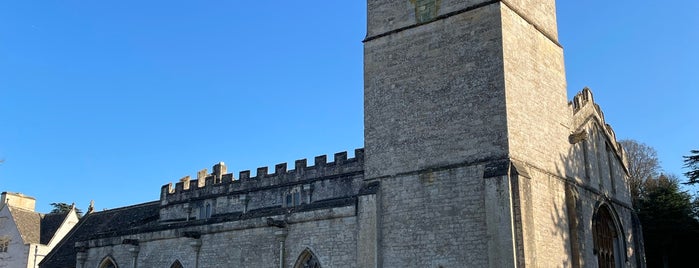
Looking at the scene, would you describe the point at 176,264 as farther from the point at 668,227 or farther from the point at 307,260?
the point at 668,227

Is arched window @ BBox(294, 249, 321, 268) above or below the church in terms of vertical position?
below

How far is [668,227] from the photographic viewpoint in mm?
32906

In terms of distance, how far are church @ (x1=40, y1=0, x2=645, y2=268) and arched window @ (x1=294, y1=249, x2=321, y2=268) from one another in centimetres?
9

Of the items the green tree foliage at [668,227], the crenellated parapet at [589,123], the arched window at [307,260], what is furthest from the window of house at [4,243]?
the green tree foliage at [668,227]

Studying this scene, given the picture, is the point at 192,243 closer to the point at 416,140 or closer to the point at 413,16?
the point at 416,140

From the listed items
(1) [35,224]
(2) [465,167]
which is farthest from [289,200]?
(1) [35,224]

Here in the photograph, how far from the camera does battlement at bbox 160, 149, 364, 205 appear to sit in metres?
32.1

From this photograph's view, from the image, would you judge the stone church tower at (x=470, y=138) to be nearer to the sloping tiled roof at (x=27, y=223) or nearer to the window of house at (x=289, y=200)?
the window of house at (x=289, y=200)

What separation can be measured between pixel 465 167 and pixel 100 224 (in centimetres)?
3234

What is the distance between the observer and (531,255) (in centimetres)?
1823

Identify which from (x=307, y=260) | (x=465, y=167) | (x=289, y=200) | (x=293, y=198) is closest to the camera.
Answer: (x=465, y=167)

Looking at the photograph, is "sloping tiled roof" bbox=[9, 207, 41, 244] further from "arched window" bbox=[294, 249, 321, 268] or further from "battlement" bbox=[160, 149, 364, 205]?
"arched window" bbox=[294, 249, 321, 268]

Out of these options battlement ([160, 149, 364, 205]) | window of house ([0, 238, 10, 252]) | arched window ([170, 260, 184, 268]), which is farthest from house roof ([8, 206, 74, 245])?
arched window ([170, 260, 184, 268])

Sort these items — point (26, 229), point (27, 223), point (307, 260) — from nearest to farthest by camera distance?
point (307, 260) < point (26, 229) < point (27, 223)
